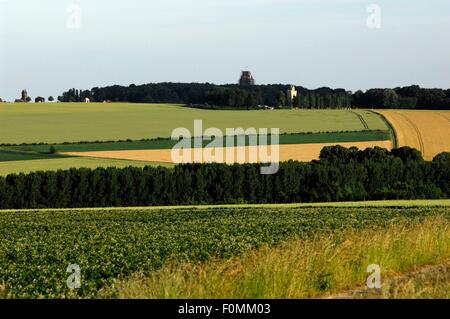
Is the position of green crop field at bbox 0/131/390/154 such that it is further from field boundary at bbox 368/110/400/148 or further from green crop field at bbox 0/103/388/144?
green crop field at bbox 0/103/388/144

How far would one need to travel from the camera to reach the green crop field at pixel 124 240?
55.4ft

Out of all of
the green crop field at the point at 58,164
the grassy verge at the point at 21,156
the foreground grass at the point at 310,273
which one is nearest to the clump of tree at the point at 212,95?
the grassy verge at the point at 21,156

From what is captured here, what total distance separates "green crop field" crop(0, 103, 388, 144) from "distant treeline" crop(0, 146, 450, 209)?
858 inches

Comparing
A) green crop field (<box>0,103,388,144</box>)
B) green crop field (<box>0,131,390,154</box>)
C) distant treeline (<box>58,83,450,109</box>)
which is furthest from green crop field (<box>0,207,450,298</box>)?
distant treeline (<box>58,83,450,109</box>)

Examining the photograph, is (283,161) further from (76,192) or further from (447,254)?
(447,254)

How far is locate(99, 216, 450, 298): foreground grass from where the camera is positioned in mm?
11109

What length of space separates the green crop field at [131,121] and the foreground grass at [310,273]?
73030 mm

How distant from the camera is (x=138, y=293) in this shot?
1073 centimetres

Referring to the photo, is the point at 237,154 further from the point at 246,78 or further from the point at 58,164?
the point at 246,78

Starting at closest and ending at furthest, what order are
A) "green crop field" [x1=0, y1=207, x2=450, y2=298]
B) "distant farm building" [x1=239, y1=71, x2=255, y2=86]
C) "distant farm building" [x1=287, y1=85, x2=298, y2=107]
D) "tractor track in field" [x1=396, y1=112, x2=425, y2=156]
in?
1. "green crop field" [x1=0, y1=207, x2=450, y2=298]
2. "tractor track in field" [x1=396, y1=112, x2=425, y2=156]
3. "distant farm building" [x1=287, y1=85, x2=298, y2=107]
4. "distant farm building" [x1=239, y1=71, x2=255, y2=86]

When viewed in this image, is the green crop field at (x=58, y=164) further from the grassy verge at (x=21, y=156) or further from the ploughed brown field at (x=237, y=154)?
the ploughed brown field at (x=237, y=154)

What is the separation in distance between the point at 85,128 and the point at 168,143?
15208 mm

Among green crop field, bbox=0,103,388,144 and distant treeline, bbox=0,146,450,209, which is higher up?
green crop field, bbox=0,103,388,144

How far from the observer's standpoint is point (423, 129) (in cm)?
9488
